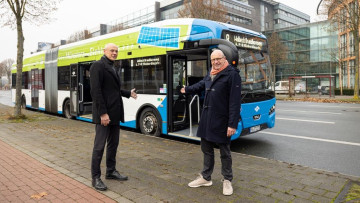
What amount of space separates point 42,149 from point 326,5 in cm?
A: 2691

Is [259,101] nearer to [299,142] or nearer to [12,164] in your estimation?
[299,142]

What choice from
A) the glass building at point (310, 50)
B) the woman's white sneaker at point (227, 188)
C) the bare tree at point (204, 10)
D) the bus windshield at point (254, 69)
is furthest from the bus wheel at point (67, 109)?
the glass building at point (310, 50)

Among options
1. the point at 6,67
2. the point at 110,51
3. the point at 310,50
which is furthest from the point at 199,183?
the point at 6,67

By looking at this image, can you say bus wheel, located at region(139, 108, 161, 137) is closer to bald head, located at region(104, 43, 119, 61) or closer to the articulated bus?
the articulated bus

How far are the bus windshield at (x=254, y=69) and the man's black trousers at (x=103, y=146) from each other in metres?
3.53

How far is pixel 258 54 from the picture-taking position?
748 centimetres

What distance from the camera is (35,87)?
1520cm

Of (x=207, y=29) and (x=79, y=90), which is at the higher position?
(x=207, y=29)

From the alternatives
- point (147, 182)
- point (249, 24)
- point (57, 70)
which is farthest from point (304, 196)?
point (249, 24)

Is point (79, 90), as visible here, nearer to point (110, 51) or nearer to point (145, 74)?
point (145, 74)

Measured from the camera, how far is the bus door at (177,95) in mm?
7477

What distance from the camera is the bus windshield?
6.82m

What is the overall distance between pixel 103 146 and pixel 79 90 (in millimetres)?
7719

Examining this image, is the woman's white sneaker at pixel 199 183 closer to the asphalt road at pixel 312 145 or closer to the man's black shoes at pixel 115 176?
the man's black shoes at pixel 115 176
